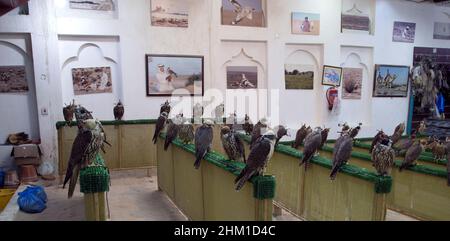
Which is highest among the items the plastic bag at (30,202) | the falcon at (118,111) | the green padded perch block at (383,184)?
the falcon at (118,111)

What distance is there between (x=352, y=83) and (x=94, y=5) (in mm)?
6524

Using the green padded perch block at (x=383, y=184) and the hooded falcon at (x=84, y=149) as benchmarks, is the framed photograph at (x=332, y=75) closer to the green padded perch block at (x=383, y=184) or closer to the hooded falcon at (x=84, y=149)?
the green padded perch block at (x=383, y=184)

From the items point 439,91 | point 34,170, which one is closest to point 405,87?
point 439,91

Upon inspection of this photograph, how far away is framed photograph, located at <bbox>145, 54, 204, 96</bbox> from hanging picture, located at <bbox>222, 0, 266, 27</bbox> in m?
1.16

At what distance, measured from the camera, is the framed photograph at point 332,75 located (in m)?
8.40

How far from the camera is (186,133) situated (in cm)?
467

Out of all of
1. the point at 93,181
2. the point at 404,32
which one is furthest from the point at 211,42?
the point at 404,32

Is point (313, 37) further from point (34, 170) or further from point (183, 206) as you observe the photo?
point (34, 170)

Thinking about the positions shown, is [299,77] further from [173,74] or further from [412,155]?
[412,155]

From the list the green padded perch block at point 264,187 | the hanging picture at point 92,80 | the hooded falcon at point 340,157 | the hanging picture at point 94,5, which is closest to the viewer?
the green padded perch block at point 264,187

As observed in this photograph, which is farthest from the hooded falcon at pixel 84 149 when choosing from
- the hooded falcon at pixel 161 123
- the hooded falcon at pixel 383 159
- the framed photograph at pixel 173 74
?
the framed photograph at pixel 173 74

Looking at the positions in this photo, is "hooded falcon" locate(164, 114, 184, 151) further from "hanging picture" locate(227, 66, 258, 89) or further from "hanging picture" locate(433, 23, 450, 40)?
"hanging picture" locate(433, 23, 450, 40)

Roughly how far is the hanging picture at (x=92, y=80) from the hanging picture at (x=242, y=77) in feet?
8.83

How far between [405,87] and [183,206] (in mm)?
7733
